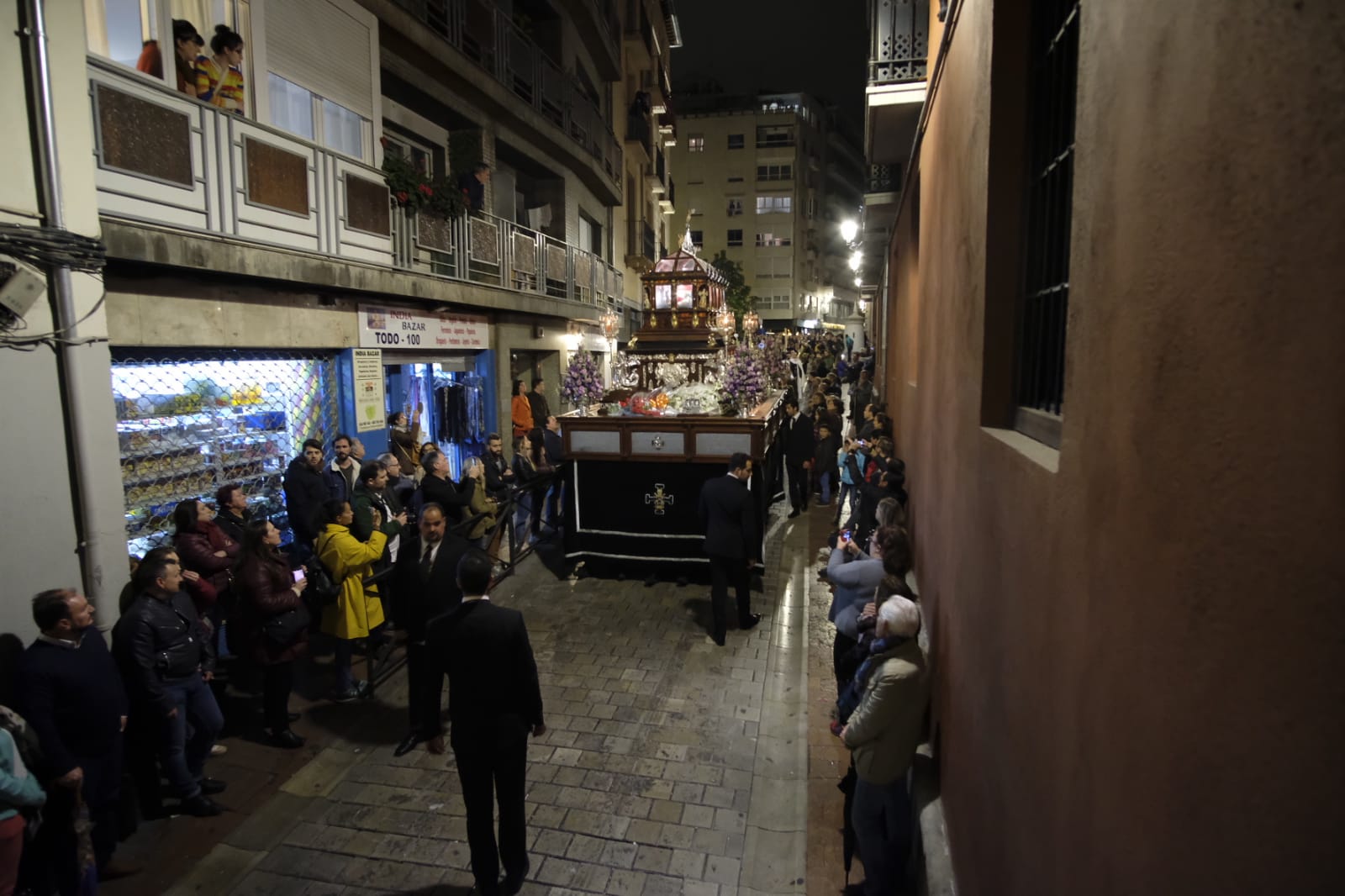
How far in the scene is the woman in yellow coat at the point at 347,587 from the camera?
243 inches

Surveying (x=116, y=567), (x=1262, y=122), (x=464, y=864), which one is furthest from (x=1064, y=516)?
(x=116, y=567)

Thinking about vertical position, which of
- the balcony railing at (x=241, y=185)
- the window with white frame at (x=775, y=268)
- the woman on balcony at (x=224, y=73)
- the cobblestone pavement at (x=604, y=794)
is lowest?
the cobblestone pavement at (x=604, y=794)

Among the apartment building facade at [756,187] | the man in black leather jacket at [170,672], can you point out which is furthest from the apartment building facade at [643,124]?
the apartment building facade at [756,187]

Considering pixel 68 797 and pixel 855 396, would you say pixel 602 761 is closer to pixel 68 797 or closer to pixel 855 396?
pixel 68 797

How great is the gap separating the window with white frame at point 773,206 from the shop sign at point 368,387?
173ft

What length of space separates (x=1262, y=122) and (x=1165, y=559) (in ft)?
2.50

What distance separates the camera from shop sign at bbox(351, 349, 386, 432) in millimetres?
9883

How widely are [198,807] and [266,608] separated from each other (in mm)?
1360

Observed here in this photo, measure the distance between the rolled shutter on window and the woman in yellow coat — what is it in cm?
584

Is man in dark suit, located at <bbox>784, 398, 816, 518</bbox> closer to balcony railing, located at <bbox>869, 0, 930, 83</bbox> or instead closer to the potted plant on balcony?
balcony railing, located at <bbox>869, 0, 930, 83</bbox>

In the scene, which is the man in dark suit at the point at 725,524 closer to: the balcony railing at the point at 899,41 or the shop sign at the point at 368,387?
the balcony railing at the point at 899,41

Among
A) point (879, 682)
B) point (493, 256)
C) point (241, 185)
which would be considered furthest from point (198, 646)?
point (493, 256)

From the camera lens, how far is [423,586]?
5656 millimetres

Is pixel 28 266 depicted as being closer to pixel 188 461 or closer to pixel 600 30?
pixel 188 461
